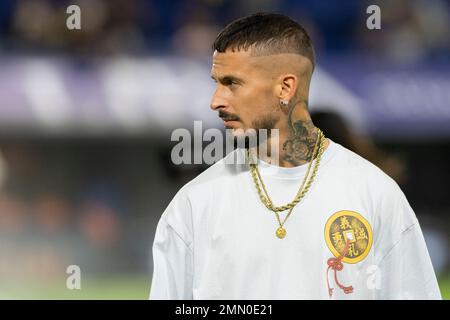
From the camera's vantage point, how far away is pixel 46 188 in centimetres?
745

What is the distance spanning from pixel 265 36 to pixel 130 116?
4870 mm

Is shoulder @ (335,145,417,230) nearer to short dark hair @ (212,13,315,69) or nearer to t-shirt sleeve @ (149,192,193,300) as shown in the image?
short dark hair @ (212,13,315,69)

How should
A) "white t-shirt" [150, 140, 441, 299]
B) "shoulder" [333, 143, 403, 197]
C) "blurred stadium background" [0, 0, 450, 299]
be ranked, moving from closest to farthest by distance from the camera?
1. "white t-shirt" [150, 140, 441, 299]
2. "shoulder" [333, 143, 403, 197]
3. "blurred stadium background" [0, 0, 450, 299]

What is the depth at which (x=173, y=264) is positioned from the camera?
3037 millimetres

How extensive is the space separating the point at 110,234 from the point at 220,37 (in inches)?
185

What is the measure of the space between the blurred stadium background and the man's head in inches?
159

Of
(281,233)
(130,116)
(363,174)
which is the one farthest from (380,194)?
(130,116)

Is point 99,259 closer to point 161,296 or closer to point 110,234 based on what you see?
point 110,234

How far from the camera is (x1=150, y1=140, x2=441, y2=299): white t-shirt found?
2.93 m

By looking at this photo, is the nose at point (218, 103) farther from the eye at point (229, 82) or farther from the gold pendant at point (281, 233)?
the gold pendant at point (281, 233)

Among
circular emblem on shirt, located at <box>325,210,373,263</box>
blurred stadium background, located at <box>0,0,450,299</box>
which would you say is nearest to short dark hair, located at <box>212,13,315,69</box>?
circular emblem on shirt, located at <box>325,210,373,263</box>

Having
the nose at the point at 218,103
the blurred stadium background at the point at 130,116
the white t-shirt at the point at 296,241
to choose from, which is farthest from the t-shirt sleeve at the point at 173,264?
the blurred stadium background at the point at 130,116

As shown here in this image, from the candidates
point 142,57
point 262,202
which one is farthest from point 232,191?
point 142,57
